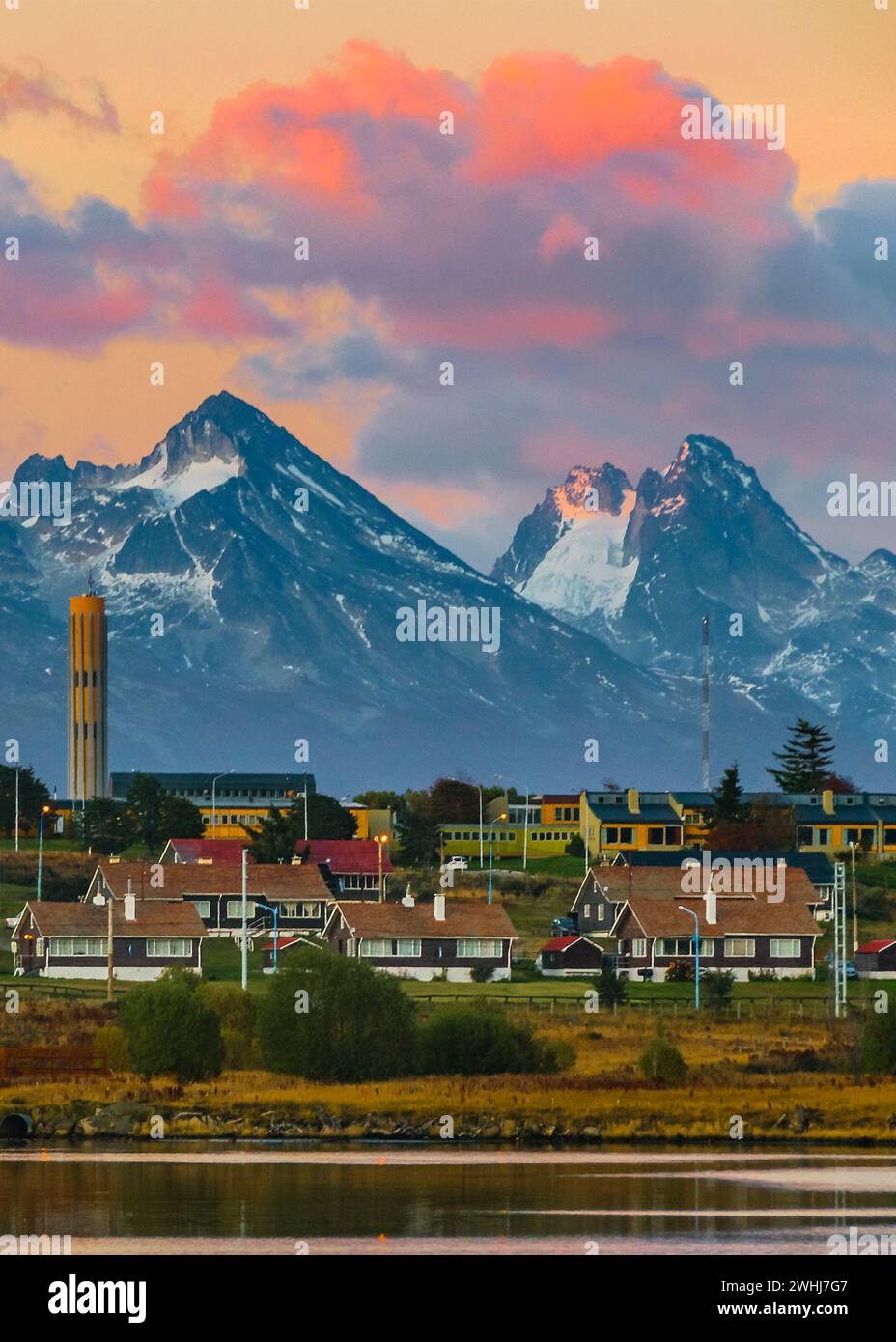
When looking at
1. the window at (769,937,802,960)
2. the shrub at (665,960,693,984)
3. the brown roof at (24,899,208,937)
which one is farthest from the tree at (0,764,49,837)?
the window at (769,937,802,960)

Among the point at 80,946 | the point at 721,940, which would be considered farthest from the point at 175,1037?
the point at 721,940

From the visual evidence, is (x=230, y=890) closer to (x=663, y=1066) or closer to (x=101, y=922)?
(x=101, y=922)

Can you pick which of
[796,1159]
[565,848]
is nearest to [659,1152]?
[796,1159]

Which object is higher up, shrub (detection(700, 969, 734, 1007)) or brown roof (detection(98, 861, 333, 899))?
brown roof (detection(98, 861, 333, 899))

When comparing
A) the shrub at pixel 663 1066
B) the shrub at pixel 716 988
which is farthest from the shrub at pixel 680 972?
the shrub at pixel 663 1066

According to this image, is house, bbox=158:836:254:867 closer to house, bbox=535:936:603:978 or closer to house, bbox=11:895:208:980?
house, bbox=11:895:208:980

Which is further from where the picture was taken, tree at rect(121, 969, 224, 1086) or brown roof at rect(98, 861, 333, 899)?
brown roof at rect(98, 861, 333, 899)

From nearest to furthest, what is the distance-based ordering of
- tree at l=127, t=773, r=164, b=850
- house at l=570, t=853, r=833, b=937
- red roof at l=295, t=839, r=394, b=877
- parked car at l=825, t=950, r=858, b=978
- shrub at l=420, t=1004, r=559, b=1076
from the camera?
1. shrub at l=420, t=1004, r=559, b=1076
2. parked car at l=825, t=950, r=858, b=978
3. house at l=570, t=853, r=833, b=937
4. red roof at l=295, t=839, r=394, b=877
5. tree at l=127, t=773, r=164, b=850
